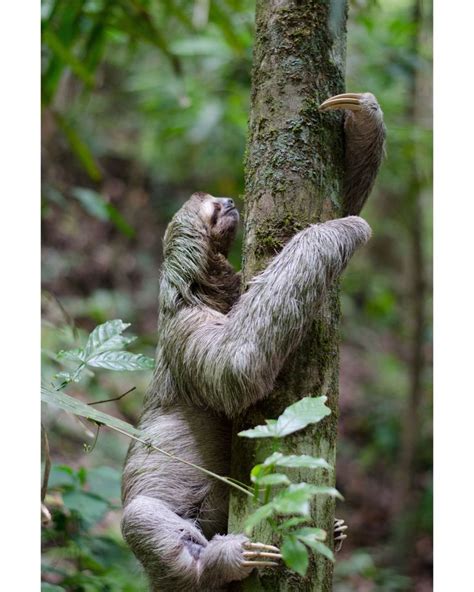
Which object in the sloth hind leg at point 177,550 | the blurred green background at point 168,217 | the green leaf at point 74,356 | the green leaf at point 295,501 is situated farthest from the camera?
the blurred green background at point 168,217

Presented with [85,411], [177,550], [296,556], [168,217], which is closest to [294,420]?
[296,556]

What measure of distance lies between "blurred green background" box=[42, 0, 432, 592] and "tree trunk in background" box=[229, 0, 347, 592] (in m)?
1.78

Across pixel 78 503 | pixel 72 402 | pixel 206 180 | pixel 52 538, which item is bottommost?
pixel 52 538

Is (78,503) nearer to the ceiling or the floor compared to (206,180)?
nearer to the floor

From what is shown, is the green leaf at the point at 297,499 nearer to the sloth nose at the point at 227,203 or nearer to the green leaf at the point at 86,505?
→ the sloth nose at the point at 227,203

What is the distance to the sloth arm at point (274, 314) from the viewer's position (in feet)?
9.14

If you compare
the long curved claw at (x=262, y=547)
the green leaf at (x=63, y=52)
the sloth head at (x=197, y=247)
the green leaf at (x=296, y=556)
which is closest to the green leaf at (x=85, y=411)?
the long curved claw at (x=262, y=547)

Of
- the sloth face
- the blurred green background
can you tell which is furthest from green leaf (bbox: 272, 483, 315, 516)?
the blurred green background

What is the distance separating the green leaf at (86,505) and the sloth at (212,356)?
0.70 meters

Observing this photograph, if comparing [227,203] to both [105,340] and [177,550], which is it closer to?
[105,340]

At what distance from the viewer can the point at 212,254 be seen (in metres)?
3.60
